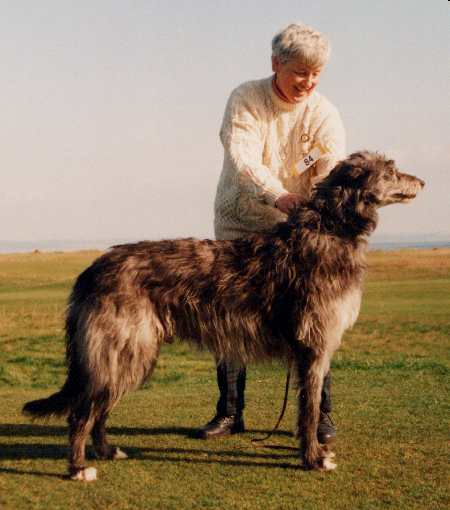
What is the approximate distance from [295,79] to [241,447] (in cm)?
320

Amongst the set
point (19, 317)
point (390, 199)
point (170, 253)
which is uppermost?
point (390, 199)

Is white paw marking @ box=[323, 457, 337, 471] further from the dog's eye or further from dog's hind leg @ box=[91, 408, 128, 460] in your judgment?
the dog's eye

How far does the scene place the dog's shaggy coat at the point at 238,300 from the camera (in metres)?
5.11

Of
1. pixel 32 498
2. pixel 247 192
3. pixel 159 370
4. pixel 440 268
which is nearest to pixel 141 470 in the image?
pixel 32 498

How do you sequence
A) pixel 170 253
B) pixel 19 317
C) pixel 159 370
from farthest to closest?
pixel 19 317 → pixel 159 370 → pixel 170 253

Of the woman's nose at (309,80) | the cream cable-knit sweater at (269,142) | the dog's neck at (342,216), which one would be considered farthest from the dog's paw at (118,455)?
the woman's nose at (309,80)

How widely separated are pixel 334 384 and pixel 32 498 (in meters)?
4.93

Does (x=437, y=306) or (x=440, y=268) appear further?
(x=440, y=268)

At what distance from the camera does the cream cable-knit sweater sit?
6168mm

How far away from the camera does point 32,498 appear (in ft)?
15.5

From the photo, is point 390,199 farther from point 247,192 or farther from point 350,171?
point 247,192

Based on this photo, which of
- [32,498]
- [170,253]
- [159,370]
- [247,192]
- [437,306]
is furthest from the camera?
[437,306]

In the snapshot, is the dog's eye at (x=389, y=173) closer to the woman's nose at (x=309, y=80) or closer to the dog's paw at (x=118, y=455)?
the woman's nose at (x=309, y=80)

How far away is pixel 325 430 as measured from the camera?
607 centimetres
